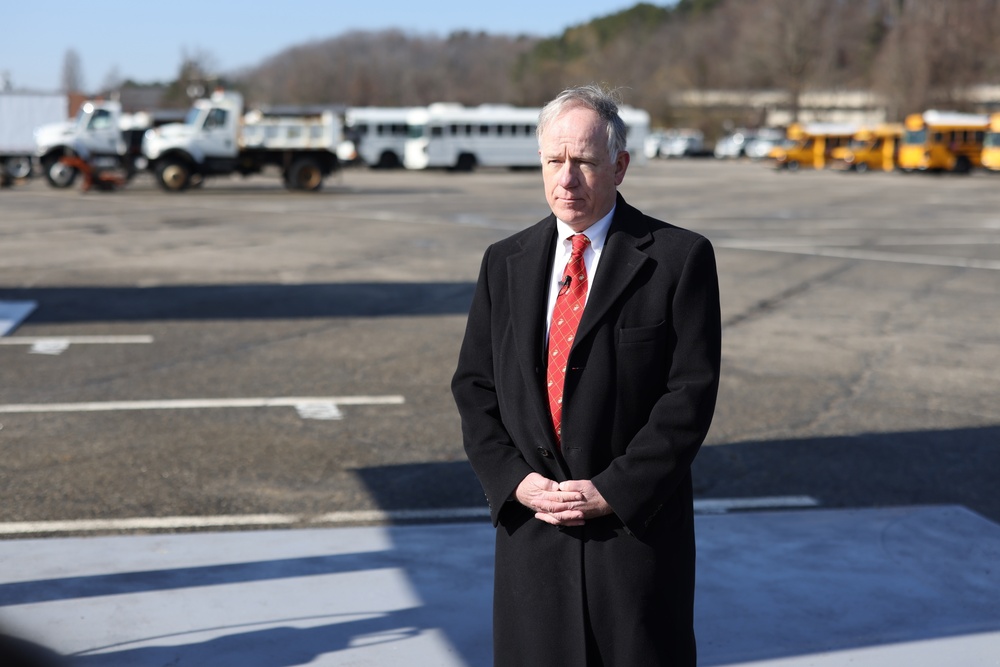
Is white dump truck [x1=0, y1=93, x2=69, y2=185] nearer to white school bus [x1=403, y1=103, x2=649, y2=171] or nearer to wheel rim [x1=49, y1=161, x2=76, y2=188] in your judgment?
wheel rim [x1=49, y1=161, x2=76, y2=188]

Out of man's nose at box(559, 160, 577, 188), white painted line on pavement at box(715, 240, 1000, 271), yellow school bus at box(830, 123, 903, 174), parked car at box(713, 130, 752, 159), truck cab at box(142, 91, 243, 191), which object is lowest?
parked car at box(713, 130, 752, 159)

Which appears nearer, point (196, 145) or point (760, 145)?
point (196, 145)

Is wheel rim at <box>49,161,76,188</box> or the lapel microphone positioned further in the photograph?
wheel rim at <box>49,161,76,188</box>

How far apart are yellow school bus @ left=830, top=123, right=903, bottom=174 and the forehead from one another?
56372 mm

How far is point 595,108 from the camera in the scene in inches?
107

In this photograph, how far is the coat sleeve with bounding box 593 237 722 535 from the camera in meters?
2.67

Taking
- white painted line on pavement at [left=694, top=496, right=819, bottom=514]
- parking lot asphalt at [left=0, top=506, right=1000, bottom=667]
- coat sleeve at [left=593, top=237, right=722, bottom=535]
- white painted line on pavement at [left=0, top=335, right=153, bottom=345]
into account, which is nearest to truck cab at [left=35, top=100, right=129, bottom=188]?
white painted line on pavement at [left=0, top=335, right=153, bottom=345]

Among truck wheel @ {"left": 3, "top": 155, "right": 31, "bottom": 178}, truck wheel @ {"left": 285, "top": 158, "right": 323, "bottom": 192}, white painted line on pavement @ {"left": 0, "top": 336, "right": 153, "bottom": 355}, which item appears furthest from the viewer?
truck wheel @ {"left": 3, "top": 155, "right": 31, "bottom": 178}

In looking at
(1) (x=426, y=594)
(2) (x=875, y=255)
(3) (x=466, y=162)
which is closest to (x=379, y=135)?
(3) (x=466, y=162)

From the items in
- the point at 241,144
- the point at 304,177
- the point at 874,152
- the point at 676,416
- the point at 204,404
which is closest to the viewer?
the point at 676,416

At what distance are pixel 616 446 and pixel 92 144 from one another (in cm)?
3286

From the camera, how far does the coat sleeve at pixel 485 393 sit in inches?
111

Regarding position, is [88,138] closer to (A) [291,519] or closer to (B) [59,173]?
(B) [59,173]

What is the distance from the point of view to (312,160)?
34.9m
